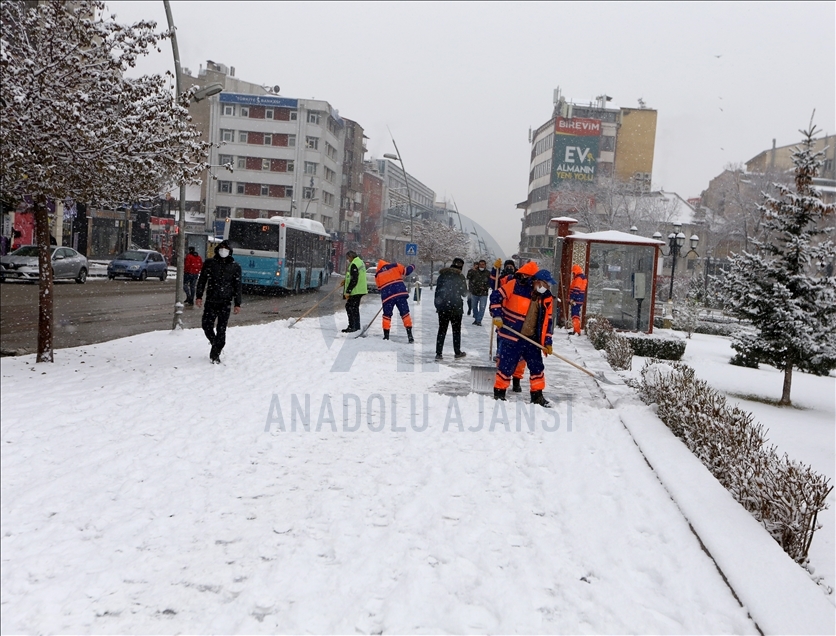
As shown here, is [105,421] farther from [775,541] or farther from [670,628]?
[775,541]

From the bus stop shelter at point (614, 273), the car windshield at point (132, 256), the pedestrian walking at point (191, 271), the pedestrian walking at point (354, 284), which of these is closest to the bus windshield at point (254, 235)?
the pedestrian walking at point (191, 271)

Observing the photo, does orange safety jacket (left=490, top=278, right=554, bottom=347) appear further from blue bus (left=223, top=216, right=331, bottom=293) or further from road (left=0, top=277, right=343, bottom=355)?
blue bus (left=223, top=216, right=331, bottom=293)

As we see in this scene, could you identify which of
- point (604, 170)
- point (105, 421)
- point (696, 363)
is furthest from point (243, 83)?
point (105, 421)

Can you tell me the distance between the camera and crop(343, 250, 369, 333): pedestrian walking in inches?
555

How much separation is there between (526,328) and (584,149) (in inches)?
2995

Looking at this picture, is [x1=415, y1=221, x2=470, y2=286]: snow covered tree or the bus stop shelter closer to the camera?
the bus stop shelter

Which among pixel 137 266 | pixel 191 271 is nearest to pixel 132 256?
pixel 137 266

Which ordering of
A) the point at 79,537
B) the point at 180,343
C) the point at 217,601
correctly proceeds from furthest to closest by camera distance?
1. the point at 180,343
2. the point at 79,537
3. the point at 217,601

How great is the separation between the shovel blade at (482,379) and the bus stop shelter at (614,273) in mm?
9216

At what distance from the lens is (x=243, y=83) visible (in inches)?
3108

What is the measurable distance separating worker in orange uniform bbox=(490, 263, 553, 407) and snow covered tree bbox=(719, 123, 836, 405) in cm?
630

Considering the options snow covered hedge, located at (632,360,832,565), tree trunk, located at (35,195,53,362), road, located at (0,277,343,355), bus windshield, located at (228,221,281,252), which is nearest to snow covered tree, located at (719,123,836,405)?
snow covered hedge, located at (632,360,832,565)

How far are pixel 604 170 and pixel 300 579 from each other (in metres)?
84.1

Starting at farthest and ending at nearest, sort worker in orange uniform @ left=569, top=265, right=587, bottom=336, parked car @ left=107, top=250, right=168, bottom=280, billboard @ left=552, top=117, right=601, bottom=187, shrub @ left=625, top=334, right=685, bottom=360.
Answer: billboard @ left=552, top=117, right=601, bottom=187
parked car @ left=107, top=250, right=168, bottom=280
worker in orange uniform @ left=569, top=265, right=587, bottom=336
shrub @ left=625, top=334, right=685, bottom=360
